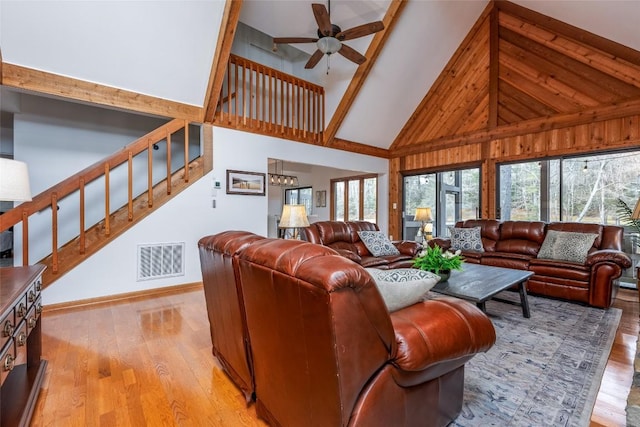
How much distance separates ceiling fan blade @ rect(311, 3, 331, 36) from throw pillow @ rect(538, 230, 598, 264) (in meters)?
4.03

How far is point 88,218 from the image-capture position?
188 inches

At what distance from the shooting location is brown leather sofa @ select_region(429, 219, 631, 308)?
322 centimetres

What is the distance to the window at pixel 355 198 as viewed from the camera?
7793 mm

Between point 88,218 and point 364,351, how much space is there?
545cm

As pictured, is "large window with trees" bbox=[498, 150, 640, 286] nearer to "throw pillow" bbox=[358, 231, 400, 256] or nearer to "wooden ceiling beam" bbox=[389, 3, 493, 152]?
"wooden ceiling beam" bbox=[389, 3, 493, 152]

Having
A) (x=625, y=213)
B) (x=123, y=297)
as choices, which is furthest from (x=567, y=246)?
(x=123, y=297)

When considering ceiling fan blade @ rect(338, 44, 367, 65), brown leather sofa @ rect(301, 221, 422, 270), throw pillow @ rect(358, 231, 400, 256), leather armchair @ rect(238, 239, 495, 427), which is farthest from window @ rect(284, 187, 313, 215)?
leather armchair @ rect(238, 239, 495, 427)

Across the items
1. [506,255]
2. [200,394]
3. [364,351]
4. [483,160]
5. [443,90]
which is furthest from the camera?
[443,90]

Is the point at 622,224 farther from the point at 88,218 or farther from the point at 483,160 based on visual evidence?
the point at 88,218

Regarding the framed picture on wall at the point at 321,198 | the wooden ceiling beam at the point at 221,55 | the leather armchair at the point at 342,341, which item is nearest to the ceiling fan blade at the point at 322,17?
the wooden ceiling beam at the point at 221,55

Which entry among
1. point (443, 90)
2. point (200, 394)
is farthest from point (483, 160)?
point (200, 394)

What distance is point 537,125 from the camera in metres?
Result: 5.06

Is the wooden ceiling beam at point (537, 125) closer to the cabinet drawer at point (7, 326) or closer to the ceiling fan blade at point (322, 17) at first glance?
the ceiling fan blade at point (322, 17)

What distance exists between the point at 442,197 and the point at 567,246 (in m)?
2.92
